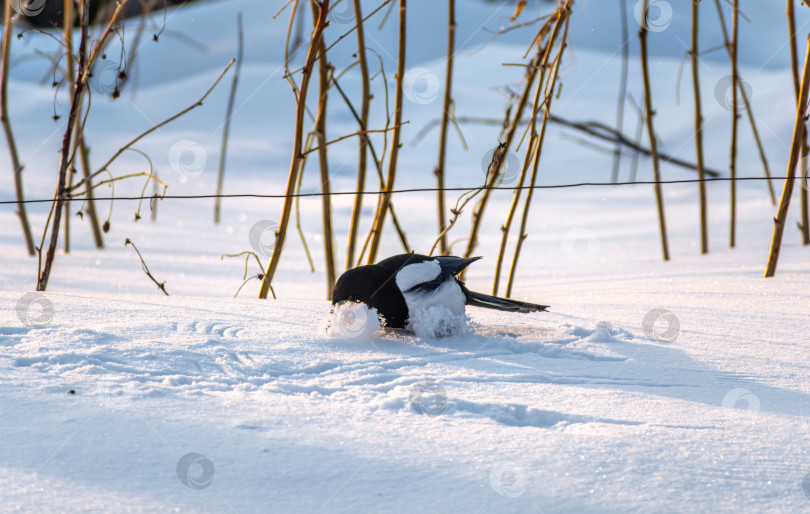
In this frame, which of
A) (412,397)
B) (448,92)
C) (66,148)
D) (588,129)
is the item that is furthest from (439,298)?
(588,129)

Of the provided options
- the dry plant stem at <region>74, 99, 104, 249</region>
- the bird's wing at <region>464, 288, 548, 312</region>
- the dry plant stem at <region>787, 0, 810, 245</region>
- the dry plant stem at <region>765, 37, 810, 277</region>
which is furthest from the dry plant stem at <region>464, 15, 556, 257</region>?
the dry plant stem at <region>74, 99, 104, 249</region>

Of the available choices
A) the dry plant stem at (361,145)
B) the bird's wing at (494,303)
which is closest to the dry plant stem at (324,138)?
the dry plant stem at (361,145)

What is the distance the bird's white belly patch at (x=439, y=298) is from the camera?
110cm

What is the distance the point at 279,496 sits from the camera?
63cm

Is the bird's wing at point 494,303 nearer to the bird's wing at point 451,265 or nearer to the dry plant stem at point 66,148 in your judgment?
the bird's wing at point 451,265

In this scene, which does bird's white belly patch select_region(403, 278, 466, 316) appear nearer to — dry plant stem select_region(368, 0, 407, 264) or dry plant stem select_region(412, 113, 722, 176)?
dry plant stem select_region(368, 0, 407, 264)

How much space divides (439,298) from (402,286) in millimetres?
64

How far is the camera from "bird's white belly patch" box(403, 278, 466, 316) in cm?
110

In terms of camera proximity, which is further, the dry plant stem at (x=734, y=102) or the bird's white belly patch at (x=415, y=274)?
the dry plant stem at (x=734, y=102)

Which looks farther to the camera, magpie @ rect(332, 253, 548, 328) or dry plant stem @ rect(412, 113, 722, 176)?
dry plant stem @ rect(412, 113, 722, 176)

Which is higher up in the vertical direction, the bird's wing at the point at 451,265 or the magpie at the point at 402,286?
the bird's wing at the point at 451,265

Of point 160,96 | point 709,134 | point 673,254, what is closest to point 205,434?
point 673,254

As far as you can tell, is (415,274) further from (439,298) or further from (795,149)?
(795,149)

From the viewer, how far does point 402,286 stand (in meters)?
1.09
